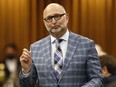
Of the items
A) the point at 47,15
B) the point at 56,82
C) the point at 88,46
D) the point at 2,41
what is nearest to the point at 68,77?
the point at 56,82

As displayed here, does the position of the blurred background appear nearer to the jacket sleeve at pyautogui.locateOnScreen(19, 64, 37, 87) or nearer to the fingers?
the jacket sleeve at pyautogui.locateOnScreen(19, 64, 37, 87)

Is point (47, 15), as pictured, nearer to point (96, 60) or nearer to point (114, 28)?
point (96, 60)

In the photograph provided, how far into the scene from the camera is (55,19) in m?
2.42

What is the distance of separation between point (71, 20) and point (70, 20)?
27 millimetres

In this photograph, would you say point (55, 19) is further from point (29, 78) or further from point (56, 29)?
point (29, 78)

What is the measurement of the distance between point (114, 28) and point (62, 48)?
4.14 m

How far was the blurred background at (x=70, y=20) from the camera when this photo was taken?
21.3 feet

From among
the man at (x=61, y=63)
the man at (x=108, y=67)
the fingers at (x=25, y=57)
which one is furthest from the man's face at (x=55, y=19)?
the man at (x=108, y=67)

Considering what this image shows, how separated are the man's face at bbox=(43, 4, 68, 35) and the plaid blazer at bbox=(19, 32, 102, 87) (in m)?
0.14

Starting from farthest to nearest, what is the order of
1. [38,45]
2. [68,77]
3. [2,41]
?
1. [2,41]
2. [38,45]
3. [68,77]

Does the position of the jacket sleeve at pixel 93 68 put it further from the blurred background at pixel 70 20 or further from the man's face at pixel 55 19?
the blurred background at pixel 70 20

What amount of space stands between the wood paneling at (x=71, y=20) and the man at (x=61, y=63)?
4044mm

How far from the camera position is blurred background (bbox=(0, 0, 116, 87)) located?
21.3 ft

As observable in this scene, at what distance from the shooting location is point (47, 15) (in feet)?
8.02
